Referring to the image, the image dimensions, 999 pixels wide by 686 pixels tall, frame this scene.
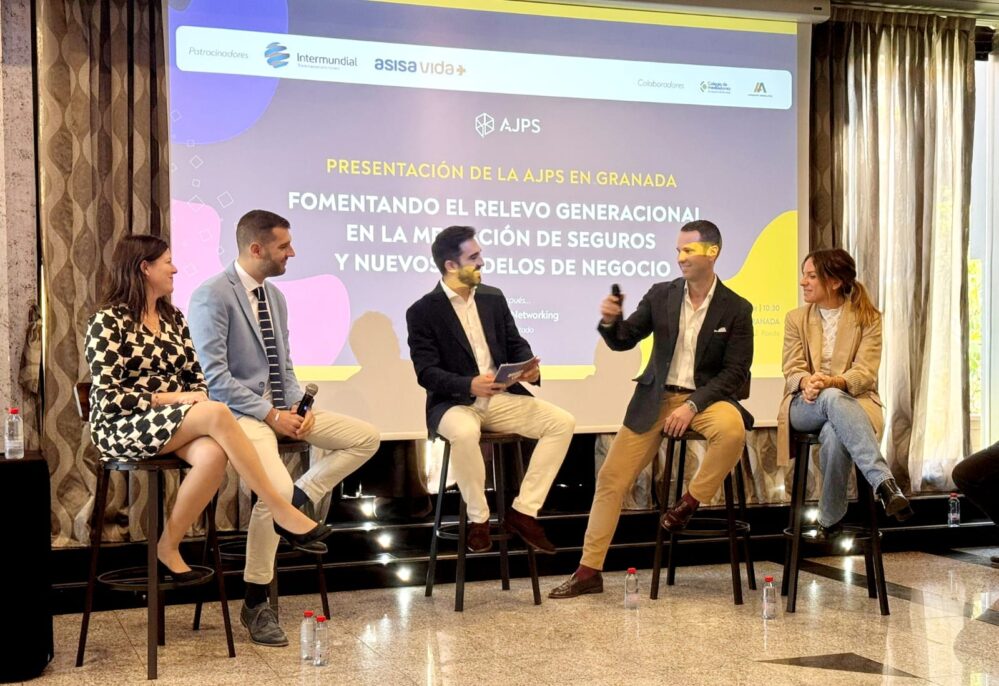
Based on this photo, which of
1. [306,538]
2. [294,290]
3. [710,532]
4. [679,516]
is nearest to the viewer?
[306,538]

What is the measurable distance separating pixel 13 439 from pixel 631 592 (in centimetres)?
236

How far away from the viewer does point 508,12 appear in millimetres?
5207

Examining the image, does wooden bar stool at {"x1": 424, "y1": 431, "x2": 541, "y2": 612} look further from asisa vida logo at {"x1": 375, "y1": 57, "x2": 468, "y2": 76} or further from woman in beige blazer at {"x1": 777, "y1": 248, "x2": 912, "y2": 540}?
asisa vida logo at {"x1": 375, "y1": 57, "x2": 468, "y2": 76}

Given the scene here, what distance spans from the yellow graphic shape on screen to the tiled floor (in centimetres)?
122

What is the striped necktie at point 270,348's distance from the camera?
409cm

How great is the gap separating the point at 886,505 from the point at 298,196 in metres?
2.81

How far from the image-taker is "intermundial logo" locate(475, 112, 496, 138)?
5156mm

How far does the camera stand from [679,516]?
4.35 m

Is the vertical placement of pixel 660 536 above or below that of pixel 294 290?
below

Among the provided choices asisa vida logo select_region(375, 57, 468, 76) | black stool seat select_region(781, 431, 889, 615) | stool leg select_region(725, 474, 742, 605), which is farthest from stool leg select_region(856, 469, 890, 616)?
asisa vida logo select_region(375, 57, 468, 76)

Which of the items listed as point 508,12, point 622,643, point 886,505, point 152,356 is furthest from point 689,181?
point 152,356

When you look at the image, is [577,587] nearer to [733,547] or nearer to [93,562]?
[733,547]

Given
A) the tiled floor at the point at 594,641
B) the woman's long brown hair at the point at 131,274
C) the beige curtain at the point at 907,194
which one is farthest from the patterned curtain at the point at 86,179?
the beige curtain at the point at 907,194

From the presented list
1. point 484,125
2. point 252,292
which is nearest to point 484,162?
point 484,125
